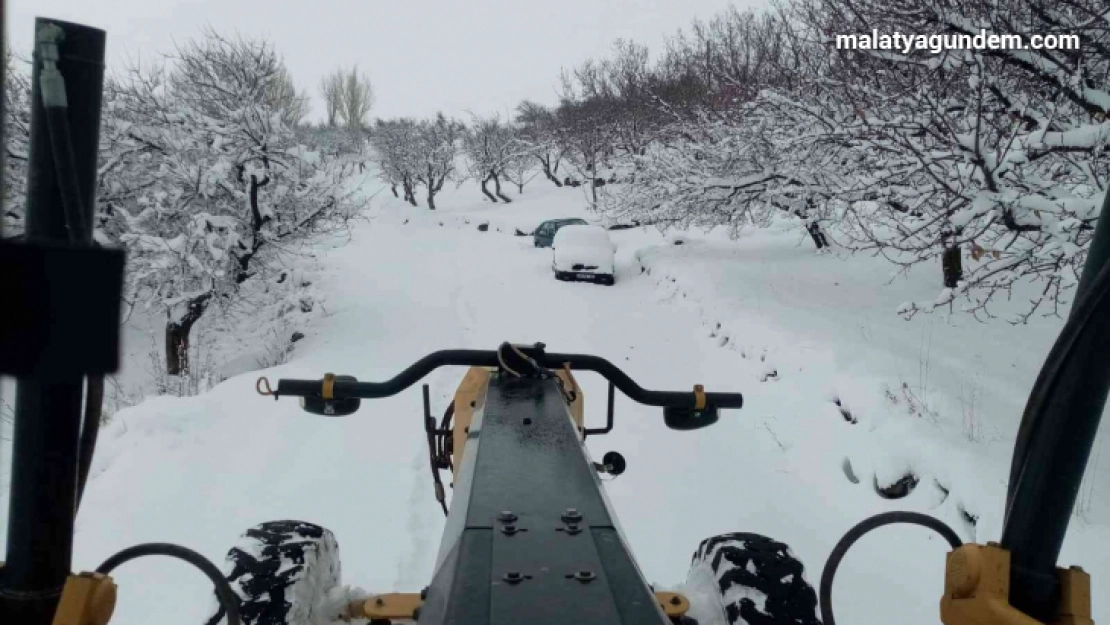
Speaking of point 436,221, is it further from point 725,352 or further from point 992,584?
point 992,584

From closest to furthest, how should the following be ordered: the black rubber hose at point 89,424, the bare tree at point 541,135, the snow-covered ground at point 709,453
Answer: the black rubber hose at point 89,424 → the snow-covered ground at point 709,453 → the bare tree at point 541,135

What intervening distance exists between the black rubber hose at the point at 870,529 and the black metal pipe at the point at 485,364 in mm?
1299

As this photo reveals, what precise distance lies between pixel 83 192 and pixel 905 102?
7274 millimetres

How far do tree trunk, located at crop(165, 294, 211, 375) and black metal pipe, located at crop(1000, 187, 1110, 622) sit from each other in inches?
577

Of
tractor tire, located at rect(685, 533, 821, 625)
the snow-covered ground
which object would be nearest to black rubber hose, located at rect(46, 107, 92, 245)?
tractor tire, located at rect(685, 533, 821, 625)

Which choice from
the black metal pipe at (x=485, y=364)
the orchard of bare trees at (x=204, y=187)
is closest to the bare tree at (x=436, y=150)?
the orchard of bare trees at (x=204, y=187)

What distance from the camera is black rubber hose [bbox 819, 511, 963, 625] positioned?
3.90 feet

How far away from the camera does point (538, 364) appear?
8.72ft

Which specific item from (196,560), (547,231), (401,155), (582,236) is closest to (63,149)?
(196,560)

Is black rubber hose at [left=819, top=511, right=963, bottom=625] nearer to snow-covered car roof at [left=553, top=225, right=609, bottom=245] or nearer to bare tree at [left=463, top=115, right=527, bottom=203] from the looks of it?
snow-covered car roof at [left=553, top=225, right=609, bottom=245]

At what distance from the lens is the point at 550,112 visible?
56.4 m

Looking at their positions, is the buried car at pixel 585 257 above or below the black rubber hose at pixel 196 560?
above

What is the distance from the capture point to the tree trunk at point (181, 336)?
45.0 ft

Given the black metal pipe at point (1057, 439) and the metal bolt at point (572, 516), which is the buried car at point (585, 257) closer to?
the metal bolt at point (572, 516)
